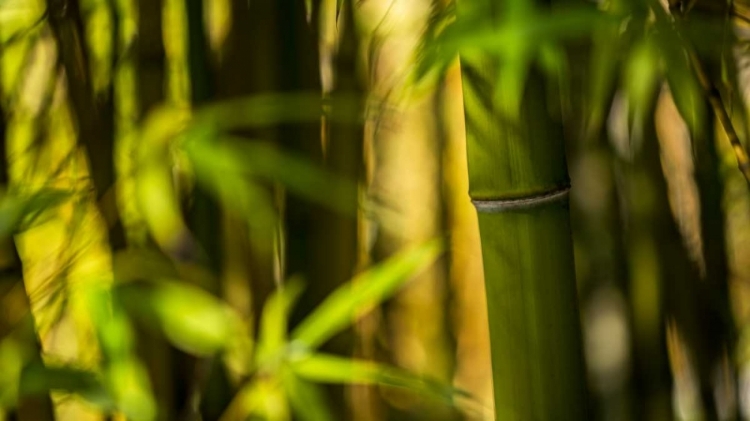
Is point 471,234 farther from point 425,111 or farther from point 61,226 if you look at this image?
point 61,226

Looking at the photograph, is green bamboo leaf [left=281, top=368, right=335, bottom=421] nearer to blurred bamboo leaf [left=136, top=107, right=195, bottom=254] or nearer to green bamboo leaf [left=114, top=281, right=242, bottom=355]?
green bamboo leaf [left=114, top=281, right=242, bottom=355]

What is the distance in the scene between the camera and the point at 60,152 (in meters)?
0.86

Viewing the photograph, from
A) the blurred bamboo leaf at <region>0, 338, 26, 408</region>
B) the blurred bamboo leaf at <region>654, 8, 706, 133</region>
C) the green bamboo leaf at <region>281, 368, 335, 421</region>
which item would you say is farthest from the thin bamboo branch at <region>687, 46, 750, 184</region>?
the blurred bamboo leaf at <region>0, 338, 26, 408</region>

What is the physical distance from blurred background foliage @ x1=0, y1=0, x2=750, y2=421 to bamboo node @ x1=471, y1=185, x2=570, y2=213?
216 mm

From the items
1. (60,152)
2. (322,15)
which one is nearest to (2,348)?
(60,152)

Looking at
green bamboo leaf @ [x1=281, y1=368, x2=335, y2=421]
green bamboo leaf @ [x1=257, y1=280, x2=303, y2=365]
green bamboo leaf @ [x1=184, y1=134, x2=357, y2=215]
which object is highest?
green bamboo leaf @ [x1=184, y1=134, x2=357, y2=215]

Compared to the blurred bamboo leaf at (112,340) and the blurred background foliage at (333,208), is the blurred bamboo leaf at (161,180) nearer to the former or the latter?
the blurred background foliage at (333,208)

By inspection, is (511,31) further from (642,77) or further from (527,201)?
(642,77)

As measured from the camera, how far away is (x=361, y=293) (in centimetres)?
74

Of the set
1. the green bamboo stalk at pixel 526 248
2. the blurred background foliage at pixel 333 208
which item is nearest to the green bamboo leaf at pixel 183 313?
the blurred background foliage at pixel 333 208

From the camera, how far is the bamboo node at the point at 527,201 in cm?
59

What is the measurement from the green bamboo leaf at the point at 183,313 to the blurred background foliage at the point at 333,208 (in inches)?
0.5

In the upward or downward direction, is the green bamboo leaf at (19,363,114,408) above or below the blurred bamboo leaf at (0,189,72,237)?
below

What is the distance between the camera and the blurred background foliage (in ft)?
2.71
